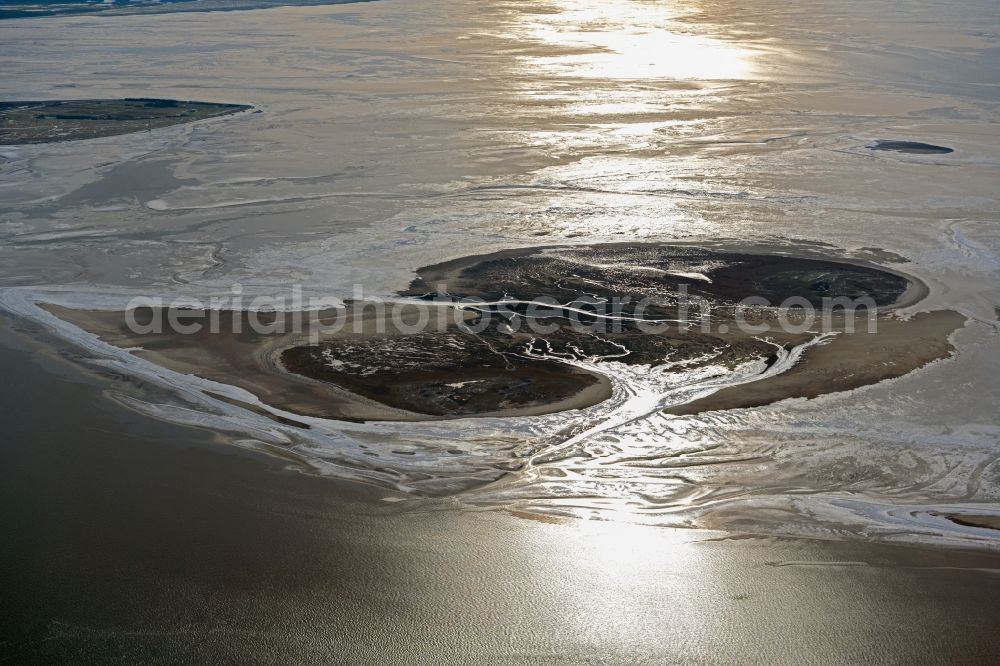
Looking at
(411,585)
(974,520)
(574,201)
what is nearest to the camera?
(411,585)

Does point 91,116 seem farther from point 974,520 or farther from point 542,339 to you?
point 974,520

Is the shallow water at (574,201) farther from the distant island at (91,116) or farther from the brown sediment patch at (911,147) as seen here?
the distant island at (91,116)

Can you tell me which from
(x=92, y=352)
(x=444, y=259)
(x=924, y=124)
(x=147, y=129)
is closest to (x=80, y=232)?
(x=92, y=352)

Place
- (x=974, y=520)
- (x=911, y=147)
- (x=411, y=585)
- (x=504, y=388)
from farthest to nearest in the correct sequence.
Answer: (x=911, y=147) → (x=504, y=388) → (x=974, y=520) → (x=411, y=585)

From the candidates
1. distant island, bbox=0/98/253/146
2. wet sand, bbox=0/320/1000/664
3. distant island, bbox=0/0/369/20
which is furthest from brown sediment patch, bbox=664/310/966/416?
distant island, bbox=0/0/369/20

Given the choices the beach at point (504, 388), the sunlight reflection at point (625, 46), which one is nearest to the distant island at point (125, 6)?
the sunlight reflection at point (625, 46)

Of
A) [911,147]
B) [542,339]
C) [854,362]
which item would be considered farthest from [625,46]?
[854,362]

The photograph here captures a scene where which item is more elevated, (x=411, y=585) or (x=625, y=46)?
(x=625, y=46)
